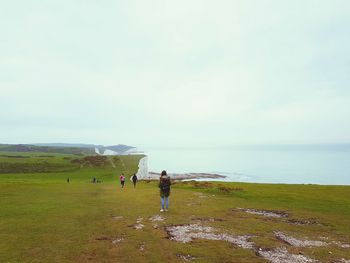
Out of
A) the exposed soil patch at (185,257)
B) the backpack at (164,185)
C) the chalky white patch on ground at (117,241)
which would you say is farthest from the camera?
the backpack at (164,185)

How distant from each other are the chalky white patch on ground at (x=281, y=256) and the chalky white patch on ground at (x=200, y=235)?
1409 mm

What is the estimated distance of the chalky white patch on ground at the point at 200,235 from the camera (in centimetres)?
2214

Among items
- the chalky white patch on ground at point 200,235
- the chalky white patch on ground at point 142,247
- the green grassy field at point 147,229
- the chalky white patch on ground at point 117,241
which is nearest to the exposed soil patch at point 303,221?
the green grassy field at point 147,229

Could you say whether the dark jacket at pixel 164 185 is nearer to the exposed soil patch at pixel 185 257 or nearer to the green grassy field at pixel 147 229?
the green grassy field at pixel 147 229

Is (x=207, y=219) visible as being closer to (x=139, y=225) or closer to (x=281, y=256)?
(x=139, y=225)

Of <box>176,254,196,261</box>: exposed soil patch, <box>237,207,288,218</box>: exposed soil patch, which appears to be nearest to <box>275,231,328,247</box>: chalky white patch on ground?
<box>176,254,196,261</box>: exposed soil patch

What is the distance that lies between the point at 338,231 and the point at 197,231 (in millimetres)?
12448

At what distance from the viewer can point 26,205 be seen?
37.0 meters

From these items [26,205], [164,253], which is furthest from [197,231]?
[26,205]

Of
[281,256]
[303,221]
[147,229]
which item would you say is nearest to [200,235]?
[147,229]

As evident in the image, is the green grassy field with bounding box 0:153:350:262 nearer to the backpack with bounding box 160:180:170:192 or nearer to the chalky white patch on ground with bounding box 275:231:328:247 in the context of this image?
the chalky white patch on ground with bounding box 275:231:328:247

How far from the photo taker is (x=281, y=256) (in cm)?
1928

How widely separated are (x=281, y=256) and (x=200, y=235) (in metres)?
6.38

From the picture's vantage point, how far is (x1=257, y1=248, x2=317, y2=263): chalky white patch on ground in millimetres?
18492
